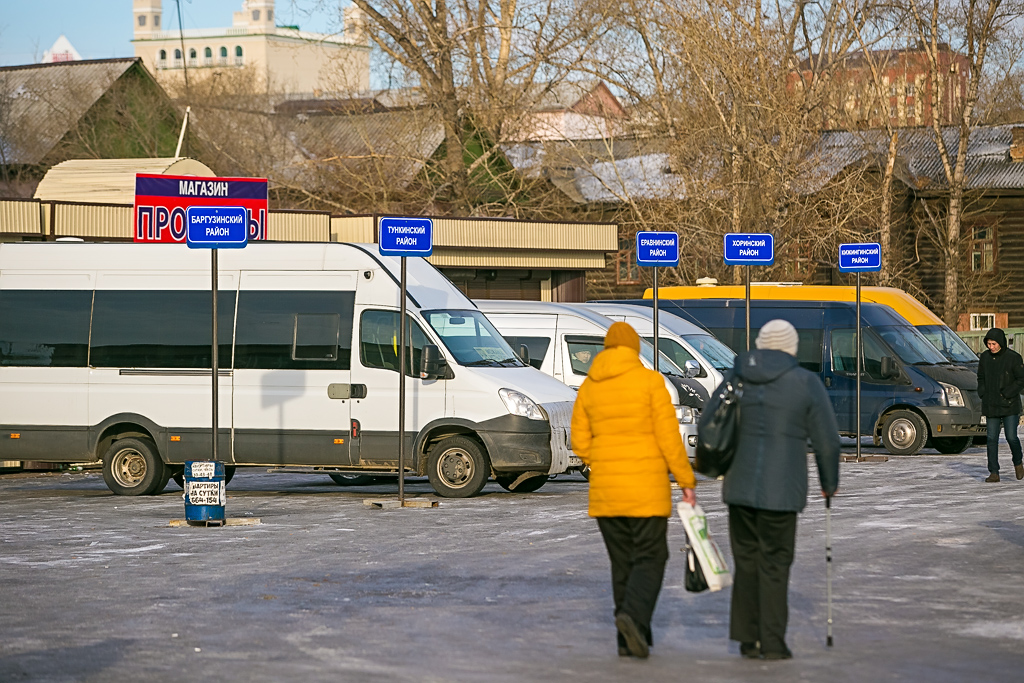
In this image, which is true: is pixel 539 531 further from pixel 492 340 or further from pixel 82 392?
pixel 82 392

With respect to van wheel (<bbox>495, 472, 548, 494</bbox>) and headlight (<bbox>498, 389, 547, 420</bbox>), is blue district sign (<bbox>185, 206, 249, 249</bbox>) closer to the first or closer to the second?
headlight (<bbox>498, 389, 547, 420</bbox>)

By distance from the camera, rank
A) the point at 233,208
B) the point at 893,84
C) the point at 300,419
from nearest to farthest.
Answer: the point at 233,208 → the point at 300,419 → the point at 893,84

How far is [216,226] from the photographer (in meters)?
15.1

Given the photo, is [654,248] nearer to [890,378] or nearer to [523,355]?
[523,355]

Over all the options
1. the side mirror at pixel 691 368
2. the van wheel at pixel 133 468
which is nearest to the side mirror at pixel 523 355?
the side mirror at pixel 691 368

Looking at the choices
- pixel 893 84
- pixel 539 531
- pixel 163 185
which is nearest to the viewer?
pixel 539 531

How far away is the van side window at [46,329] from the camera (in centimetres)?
1755

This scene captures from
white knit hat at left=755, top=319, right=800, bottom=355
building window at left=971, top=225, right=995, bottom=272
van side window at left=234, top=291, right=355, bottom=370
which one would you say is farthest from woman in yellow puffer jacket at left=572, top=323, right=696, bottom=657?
building window at left=971, top=225, right=995, bottom=272

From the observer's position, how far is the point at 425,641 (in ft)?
27.3

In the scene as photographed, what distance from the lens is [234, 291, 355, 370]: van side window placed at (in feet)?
54.9

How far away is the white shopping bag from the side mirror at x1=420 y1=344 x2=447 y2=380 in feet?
27.6

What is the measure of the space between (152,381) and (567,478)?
5.50m

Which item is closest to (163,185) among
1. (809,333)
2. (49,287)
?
(49,287)

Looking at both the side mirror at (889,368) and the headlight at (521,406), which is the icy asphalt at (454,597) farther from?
the side mirror at (889,368)
